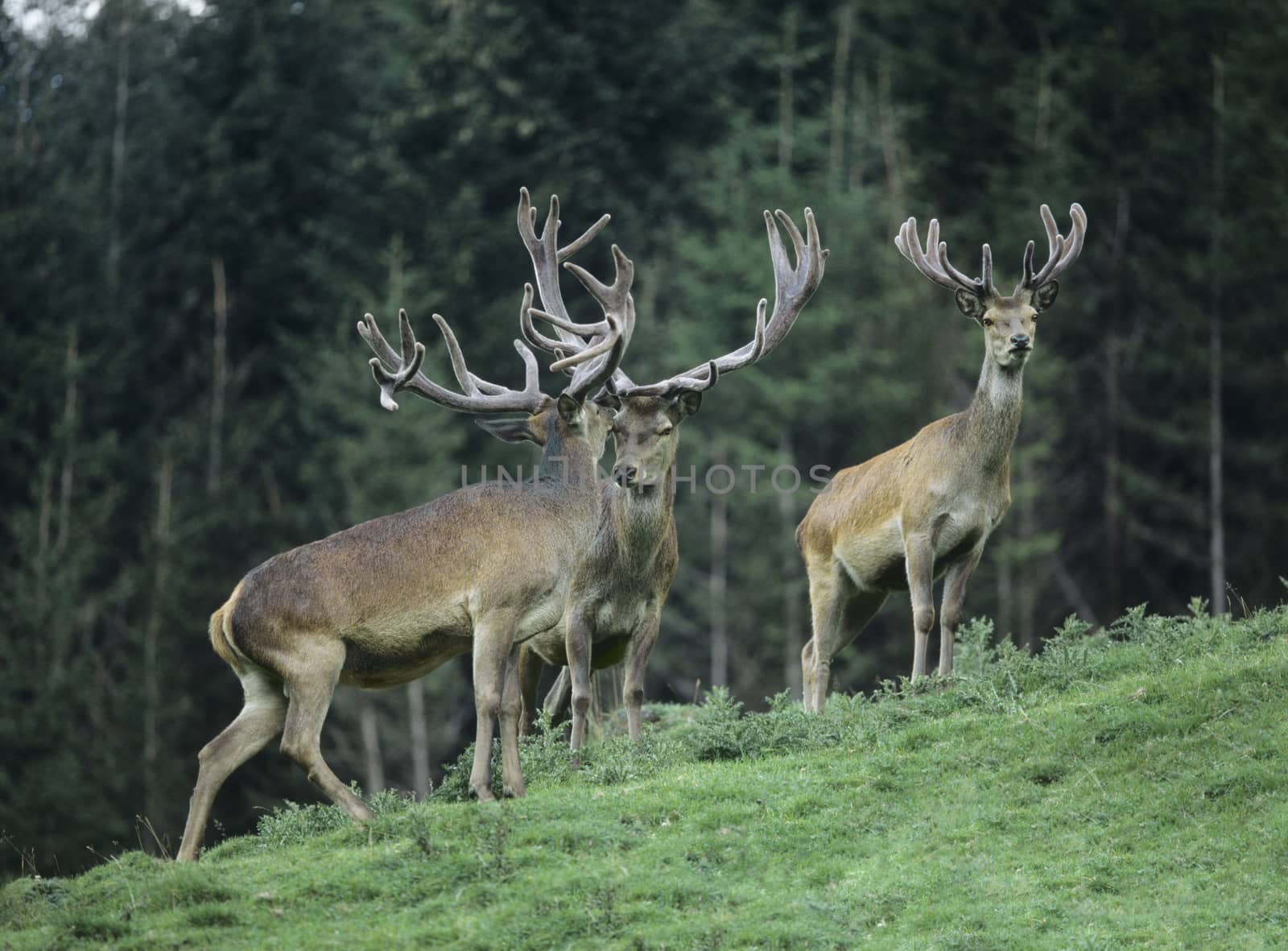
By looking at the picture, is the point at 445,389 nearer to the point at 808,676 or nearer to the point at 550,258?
the point at 550,258

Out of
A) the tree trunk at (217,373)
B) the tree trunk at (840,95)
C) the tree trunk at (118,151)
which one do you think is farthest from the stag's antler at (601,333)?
the tree trunk at (840,95)

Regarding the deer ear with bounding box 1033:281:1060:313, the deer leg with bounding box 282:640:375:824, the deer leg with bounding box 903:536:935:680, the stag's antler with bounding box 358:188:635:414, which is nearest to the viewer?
the deer leg with bounding box 282:640:375:824

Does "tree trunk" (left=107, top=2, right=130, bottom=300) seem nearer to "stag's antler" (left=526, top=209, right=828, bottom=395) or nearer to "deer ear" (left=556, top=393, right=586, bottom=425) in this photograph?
"stag's antler" (left=526, top=209, right=828, bottom=395)

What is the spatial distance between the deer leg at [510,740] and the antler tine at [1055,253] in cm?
497

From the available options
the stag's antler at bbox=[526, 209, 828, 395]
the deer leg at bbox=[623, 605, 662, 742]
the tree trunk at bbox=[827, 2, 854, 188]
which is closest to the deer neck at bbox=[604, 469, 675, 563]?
the deer leg at bbox=[623, 605, 662, 742]

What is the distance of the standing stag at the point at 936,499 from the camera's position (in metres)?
13.7

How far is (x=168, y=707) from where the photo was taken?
32375 millimetres

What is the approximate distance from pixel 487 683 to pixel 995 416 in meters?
4.73

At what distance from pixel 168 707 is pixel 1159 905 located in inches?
993

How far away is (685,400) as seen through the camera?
13281 millimetres

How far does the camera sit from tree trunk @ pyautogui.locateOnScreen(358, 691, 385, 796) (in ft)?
104

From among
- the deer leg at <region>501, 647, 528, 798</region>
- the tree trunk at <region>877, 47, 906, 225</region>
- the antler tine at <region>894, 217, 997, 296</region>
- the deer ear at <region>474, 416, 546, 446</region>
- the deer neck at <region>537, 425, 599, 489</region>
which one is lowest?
the deer leg at <region>501, 647, 528, 798</region>

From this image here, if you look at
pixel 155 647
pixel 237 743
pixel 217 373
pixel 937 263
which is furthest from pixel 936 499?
pixel 217 373

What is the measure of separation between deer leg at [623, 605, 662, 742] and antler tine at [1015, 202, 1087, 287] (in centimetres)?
364
